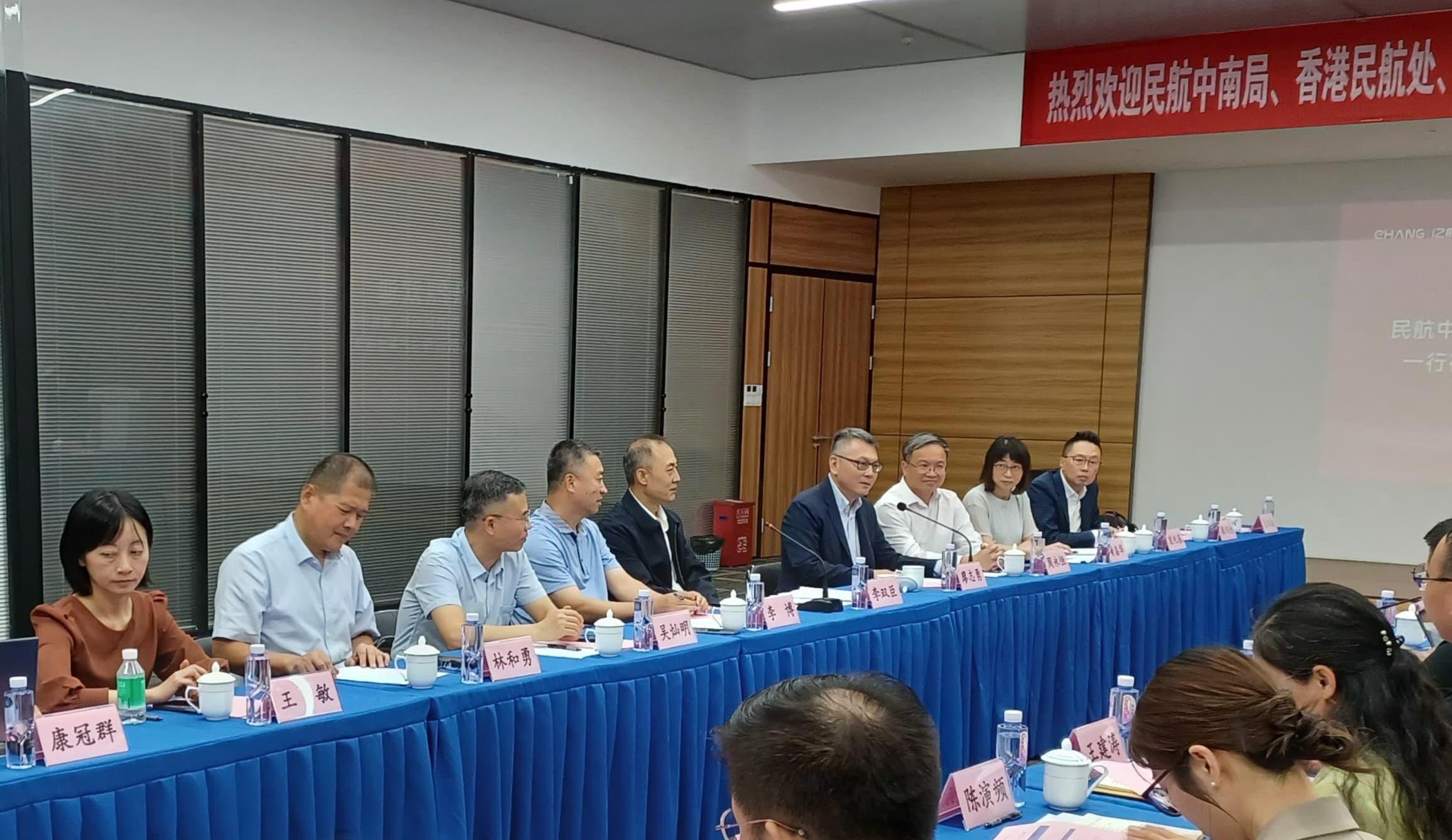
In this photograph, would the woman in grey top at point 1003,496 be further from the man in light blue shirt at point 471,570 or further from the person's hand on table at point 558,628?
the person's hand on table at point 558,628

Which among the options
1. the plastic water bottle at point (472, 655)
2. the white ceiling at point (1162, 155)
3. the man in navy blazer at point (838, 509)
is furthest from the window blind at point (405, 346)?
the plastic water bottle at point (472, 655)

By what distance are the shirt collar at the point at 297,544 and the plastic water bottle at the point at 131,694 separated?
0.81m

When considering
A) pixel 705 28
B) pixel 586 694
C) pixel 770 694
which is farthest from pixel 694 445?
pixel 770 694

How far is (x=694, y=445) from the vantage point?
7113mm

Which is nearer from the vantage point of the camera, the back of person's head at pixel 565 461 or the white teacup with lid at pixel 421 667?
the white teacup with lid at pixel 421 667

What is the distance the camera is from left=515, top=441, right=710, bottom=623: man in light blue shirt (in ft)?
11.8

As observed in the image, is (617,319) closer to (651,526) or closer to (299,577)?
(651,526)

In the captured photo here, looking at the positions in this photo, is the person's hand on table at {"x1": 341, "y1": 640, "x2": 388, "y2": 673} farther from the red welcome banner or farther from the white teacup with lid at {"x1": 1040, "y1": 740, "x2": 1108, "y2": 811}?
the red welcome banner

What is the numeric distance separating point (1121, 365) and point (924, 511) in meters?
3.04

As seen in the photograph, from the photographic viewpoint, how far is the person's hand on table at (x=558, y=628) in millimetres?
2812

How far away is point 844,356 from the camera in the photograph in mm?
8016

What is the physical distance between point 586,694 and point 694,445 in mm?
4580

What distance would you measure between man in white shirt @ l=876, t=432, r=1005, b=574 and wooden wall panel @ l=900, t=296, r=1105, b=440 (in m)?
2.80

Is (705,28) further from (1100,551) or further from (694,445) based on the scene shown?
(1100,551)
